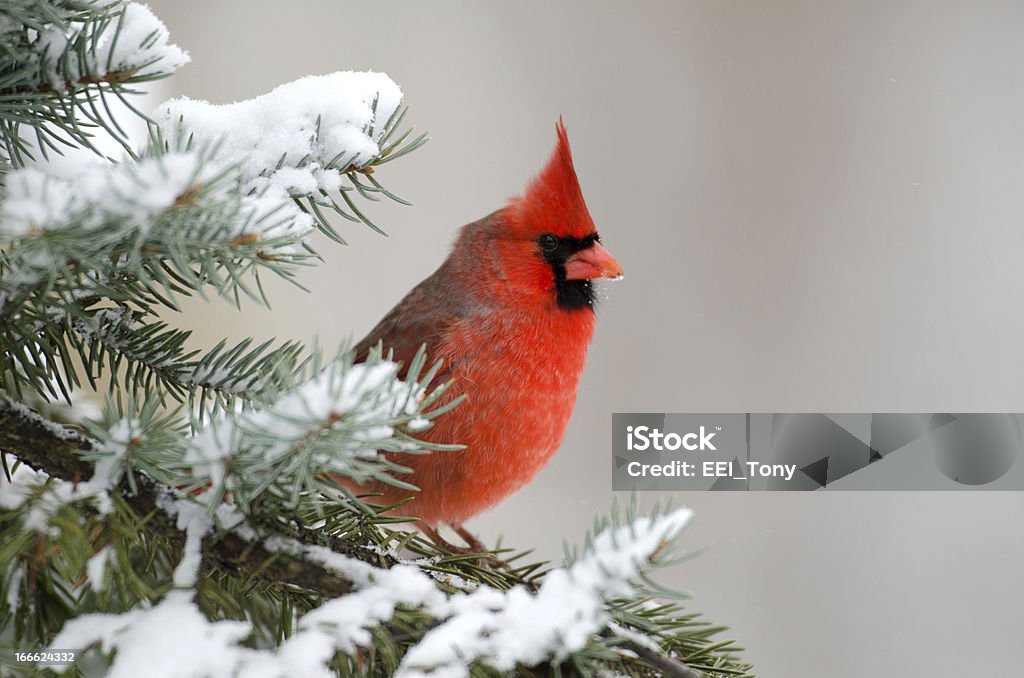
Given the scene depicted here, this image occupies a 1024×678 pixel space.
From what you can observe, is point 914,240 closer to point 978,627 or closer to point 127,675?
point 978,627

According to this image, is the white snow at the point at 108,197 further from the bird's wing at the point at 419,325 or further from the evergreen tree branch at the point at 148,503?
the bird's wing at the point at 419,325

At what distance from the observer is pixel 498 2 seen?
395cm

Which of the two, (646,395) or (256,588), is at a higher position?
(646,395)

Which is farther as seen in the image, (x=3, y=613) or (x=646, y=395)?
(x=646, y=395)

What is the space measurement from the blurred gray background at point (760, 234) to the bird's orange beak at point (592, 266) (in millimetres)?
1685

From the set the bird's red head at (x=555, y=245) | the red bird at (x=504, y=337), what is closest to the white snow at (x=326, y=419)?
the red bird at (x=504, y=337)

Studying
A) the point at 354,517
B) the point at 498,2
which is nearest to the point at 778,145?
the point at 498,2

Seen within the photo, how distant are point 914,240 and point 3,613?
3116mm

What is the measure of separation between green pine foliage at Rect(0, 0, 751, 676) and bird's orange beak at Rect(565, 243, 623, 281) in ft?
2.36

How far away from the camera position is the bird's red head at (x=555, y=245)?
4.88 ft

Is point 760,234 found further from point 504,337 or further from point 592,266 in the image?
point 504,337

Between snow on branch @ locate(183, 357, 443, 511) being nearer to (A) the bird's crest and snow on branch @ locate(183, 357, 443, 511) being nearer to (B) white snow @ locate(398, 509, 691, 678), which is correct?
(B) white snow @ locate(398, 509, 691, 678)

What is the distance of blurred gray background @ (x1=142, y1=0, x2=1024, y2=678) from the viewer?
10.4ft

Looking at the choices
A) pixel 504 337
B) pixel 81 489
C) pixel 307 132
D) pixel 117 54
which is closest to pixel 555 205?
pixel 504 337
